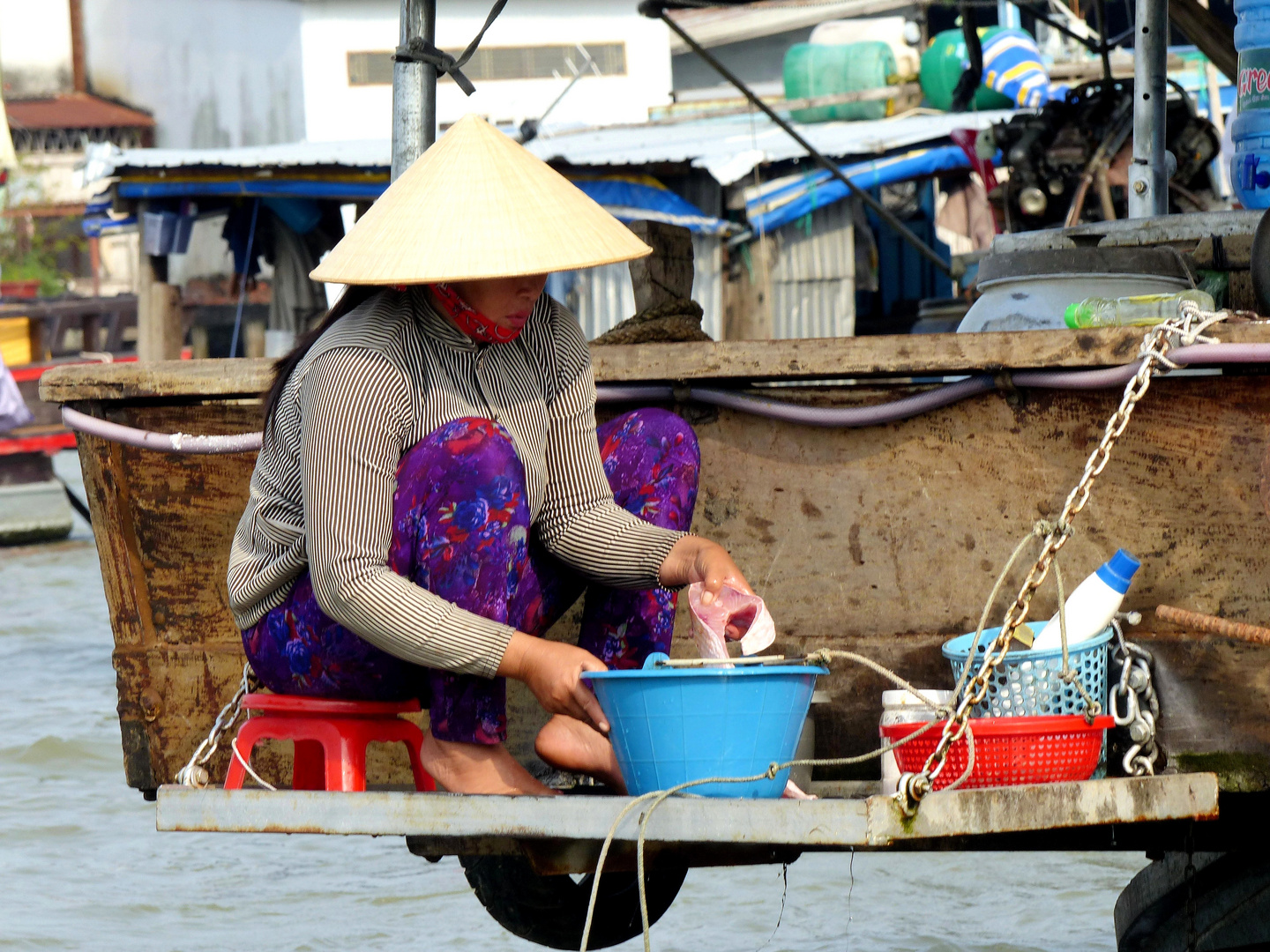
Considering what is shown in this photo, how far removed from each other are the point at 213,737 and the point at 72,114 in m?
25.7

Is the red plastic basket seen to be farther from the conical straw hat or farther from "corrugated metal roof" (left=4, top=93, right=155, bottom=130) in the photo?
"corrugated metal roof" (left=4, top=93, right=155, bottom=130)

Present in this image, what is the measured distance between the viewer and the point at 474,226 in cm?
A: 208

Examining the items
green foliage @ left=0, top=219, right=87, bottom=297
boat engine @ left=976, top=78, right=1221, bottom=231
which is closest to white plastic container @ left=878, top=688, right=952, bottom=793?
boat engine @ left=976, top=78, right=1221, bottom=231

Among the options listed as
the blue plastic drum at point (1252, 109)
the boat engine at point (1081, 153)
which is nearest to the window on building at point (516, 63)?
the boat engine at point (1081, 153)

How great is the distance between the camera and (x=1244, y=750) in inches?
84.4

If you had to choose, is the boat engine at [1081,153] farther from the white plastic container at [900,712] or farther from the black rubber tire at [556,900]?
the white plastic container at [900,712]

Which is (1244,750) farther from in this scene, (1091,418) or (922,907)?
(922,907)

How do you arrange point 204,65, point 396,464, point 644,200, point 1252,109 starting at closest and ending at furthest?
point 396,464 < point 1252,109 < point 644,200 < point 204,65

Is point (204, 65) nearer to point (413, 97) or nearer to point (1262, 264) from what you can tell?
point (413, 97)

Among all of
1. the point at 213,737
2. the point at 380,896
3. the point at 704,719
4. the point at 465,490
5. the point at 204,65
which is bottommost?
the point at 380,896

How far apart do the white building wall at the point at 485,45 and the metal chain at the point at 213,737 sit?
1739cm

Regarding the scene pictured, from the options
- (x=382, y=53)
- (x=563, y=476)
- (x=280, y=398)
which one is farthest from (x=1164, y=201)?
(x=382, y=53)

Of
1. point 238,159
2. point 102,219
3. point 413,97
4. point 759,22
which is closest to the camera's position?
point 413,97

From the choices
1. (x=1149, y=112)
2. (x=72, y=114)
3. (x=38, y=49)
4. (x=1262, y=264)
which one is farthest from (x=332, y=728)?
(x=38, y=49)
